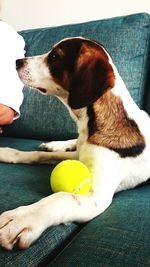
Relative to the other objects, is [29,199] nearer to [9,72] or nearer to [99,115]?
[99,115]

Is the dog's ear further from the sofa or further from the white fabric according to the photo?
the white fabric

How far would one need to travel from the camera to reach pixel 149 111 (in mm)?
1569

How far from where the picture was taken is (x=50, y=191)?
3.39ft

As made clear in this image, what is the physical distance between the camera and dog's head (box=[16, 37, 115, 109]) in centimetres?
108

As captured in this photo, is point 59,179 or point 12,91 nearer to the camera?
point 59,179

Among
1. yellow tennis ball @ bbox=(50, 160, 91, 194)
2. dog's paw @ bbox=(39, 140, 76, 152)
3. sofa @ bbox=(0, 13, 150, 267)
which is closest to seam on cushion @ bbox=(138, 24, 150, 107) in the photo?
sofa @ bbox=(0, 13, 150, 267)

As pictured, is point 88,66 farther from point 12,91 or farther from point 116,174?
point 12,91

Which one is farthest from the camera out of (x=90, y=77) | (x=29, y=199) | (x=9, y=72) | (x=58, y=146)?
(x=9, y=72)

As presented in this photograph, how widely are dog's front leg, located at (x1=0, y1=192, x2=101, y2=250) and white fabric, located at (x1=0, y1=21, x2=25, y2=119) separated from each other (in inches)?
30.9

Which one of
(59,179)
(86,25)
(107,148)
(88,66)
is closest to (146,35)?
(86,25)

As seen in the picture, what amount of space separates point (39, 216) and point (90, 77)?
1.56ft

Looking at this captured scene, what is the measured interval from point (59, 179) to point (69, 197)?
0.34 feet

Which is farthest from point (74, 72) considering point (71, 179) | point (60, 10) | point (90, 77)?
point (60, 10)

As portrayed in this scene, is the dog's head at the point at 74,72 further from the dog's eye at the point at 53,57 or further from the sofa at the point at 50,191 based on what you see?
the sofa at the point at 50,191
